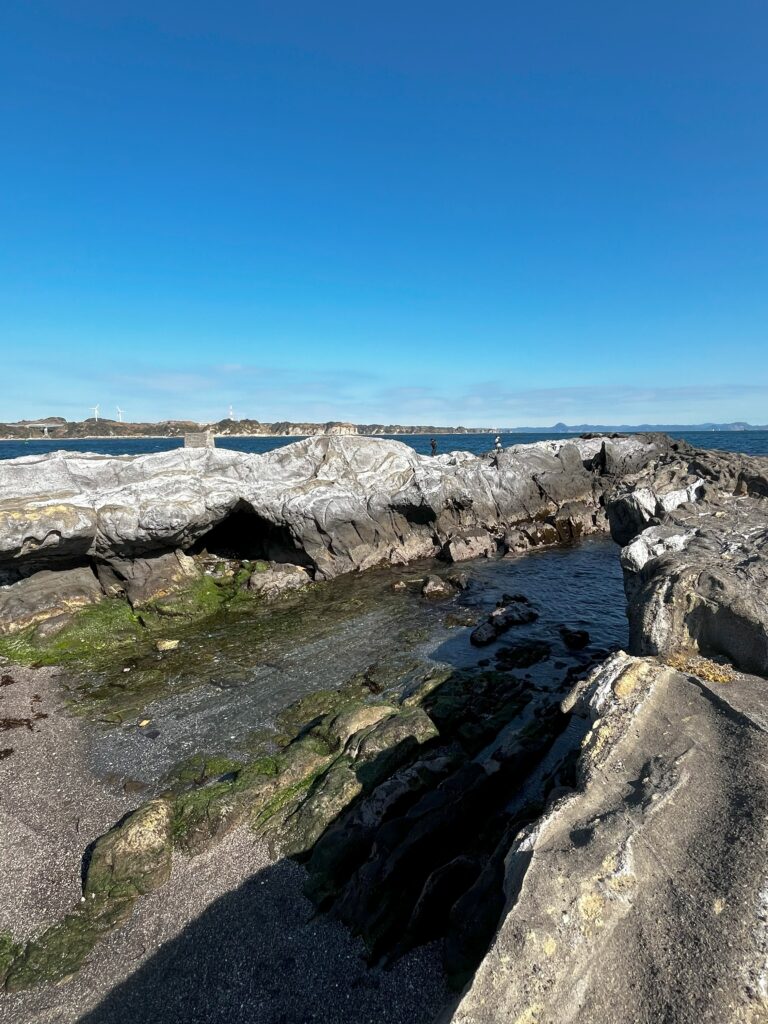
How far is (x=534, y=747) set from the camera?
39.7 ft

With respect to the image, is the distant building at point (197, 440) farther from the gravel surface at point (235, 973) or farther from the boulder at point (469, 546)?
the gravel surface at point (235, 973)

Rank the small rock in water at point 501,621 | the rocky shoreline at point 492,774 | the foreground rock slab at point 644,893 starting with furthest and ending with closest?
the small rock in water at point 501,621 < the rocky shoreline at point 492,774 < the foreground rock slab at point 644,893

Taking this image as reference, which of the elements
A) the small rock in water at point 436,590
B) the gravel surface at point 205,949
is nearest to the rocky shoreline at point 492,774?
the small rock in water at point 436,590

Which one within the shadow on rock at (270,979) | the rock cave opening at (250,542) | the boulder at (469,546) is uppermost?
the rock cave opening at (250,542)

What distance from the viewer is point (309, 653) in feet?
64.5

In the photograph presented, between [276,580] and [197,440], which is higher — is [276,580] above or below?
below

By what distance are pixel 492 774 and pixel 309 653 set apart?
1025cm

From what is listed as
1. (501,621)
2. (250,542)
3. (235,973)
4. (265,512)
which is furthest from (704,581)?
(250,542)

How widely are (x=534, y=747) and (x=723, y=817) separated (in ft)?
21.0

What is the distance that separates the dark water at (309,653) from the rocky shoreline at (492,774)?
0.85 metres

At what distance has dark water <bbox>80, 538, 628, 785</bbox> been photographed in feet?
48.3

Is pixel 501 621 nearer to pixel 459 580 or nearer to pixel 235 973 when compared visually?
pixel 459 580

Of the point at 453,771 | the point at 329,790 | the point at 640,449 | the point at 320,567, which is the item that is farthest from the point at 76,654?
the point at 640,449

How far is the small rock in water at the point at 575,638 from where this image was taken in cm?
1933
